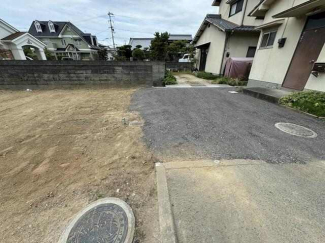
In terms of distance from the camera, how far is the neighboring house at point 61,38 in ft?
79.5

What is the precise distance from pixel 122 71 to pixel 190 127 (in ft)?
18.8

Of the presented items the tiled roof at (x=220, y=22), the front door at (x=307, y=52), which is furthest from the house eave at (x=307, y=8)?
the tiled roof at (x=220, y=22)

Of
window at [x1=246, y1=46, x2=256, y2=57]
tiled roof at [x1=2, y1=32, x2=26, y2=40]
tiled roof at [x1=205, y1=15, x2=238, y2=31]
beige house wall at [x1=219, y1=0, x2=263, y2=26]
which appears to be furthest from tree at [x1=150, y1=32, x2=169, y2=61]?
tiled roof at [x1=2, y1=32, x2=26, y2=40]

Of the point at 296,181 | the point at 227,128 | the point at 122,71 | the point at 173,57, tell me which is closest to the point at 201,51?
the point at 173,57

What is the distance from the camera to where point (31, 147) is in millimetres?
→ 2695

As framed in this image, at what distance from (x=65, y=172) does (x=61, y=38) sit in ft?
102

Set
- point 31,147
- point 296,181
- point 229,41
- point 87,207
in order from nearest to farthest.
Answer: point 87,207 < point 296,181 < point 31,147 < point 229,41

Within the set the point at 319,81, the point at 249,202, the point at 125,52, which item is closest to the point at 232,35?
the point at 319,81

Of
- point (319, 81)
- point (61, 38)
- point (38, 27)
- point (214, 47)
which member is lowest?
point (319, 81)

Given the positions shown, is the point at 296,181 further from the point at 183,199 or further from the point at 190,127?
the point at 190,127

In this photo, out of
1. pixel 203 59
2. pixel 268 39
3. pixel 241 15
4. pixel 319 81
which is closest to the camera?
pixel 319 81

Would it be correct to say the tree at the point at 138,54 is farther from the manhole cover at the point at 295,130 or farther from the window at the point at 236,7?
the manhole cover at the point at 295,130

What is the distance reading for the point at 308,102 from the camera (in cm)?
415

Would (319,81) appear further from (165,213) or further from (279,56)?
(165,213)
